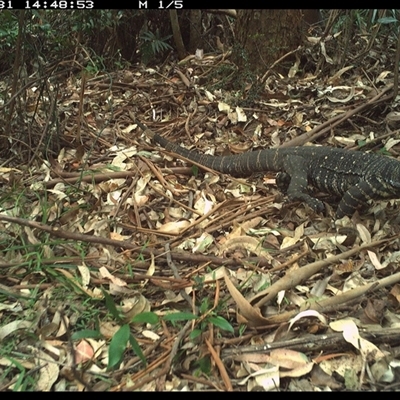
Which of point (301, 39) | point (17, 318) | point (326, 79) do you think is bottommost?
point (17, 318)

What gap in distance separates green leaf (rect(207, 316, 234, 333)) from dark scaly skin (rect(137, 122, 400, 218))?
1.91 meters

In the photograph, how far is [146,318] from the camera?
110 inches

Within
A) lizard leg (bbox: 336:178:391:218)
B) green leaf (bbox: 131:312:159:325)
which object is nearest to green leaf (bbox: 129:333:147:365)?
green leaf (bbox: 131:312:159:325)

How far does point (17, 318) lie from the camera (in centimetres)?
314

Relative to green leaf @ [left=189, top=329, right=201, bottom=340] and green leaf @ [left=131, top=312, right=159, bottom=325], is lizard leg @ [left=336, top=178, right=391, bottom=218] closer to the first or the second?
green leaf @ [left=189, top=329, right=201, bottom=340]

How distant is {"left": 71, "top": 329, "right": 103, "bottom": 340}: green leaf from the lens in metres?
2.76

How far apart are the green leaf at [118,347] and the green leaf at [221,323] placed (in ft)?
1.67

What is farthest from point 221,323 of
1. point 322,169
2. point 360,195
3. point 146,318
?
point 322,169

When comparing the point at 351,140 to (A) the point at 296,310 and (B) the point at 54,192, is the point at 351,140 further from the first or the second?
(B) the point at 54,192

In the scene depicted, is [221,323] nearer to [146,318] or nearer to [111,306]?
[146,318]

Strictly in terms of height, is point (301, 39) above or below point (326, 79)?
above

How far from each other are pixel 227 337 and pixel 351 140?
3.15m

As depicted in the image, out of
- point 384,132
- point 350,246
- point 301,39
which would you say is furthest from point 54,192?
point 301,39

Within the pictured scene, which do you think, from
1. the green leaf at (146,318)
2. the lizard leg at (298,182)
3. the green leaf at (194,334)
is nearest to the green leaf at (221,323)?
the green leaf at (194,334)
